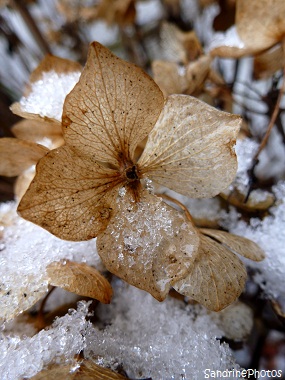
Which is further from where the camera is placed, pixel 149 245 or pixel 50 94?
pixel 50 94

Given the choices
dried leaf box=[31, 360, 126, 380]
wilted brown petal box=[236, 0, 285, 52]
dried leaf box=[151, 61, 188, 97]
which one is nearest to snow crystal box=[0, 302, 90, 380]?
dried leaf box=[31, 360, 126, 380]

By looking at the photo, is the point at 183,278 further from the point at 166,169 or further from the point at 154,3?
the point at 154,3

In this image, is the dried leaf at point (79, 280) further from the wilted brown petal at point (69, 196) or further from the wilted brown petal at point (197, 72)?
the wilted brown petal at point (197, 72)

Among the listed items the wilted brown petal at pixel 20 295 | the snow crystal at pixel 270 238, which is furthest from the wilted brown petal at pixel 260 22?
the wilted brown petal at pixel 20 295

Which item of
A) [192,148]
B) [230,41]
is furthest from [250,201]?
[230,41]

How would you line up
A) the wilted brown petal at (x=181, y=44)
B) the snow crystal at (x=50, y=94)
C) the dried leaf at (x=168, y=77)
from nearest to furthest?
the snow crystal at (x=50, y=94), the dried leaf at (x=168, y=77), the wilted brown petal at (x=181, y=44)

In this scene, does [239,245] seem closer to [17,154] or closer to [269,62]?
[17,154]
